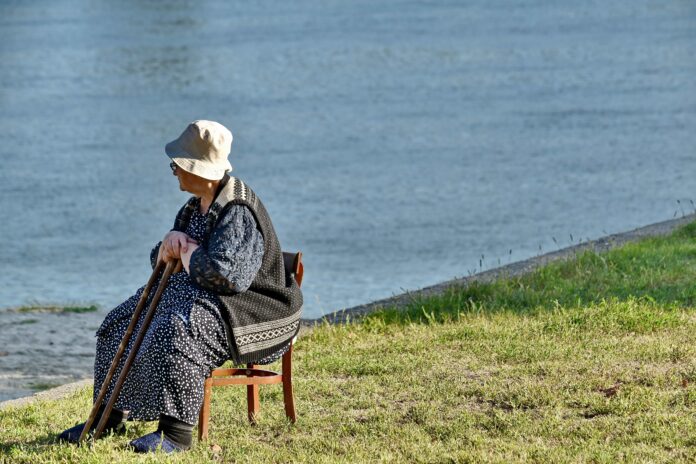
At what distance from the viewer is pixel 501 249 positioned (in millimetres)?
12469

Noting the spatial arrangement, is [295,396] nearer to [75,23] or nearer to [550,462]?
[550,462]

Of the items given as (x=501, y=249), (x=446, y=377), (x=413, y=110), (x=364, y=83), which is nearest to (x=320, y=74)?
(x=364, y=83)

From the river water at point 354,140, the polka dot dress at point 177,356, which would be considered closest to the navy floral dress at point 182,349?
the polka dot dress at point 177,356

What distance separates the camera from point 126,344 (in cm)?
502

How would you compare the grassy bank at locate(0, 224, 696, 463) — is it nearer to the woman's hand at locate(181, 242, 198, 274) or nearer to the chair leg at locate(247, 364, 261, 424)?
the chair leg at locate(247, 364, 261, 424)

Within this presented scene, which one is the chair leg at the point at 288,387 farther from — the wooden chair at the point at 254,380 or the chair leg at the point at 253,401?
the chair leg at the point at 253,401

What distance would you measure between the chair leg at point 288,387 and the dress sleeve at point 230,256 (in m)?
0.50

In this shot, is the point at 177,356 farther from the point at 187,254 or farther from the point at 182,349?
the point at 187,254

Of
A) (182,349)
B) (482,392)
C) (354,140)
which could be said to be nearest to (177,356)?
(182,349)

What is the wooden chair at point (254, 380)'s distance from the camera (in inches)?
197

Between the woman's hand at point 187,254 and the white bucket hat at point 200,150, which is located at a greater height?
the white bucket hat at point 200,150

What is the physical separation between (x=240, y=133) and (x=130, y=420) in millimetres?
13673

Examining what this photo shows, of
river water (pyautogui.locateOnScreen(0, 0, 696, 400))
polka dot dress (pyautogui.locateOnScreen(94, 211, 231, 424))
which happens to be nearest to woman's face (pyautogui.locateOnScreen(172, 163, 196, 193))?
polka dot dress (pyautogui.locateOnScreen(94, 211, 231, 424))

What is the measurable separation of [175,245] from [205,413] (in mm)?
653
